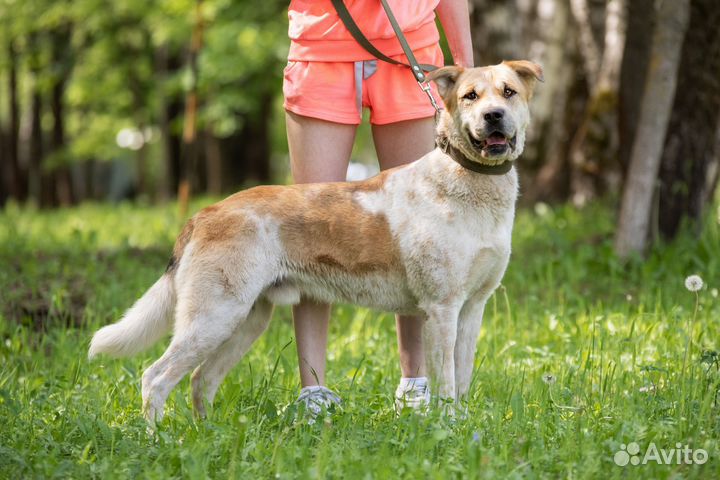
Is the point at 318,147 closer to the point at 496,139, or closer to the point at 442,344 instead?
the point at 496,139

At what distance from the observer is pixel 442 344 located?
4078mm

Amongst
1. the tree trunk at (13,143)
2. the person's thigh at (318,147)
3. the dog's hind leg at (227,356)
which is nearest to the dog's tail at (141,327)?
the dog's hind leg at (227,356)

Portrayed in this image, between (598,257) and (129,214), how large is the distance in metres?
8.76

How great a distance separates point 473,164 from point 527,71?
1.72ft

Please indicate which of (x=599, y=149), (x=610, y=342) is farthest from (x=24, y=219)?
(x=610, y=342)

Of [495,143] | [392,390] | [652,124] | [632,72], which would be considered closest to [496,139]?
[495,143]

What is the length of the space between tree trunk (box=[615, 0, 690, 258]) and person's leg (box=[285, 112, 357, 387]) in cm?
342

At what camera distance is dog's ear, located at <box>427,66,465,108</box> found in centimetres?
415

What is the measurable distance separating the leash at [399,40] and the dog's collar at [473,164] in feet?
0.82

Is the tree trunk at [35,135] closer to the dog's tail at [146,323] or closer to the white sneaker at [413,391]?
the dog's tail at [146,323]

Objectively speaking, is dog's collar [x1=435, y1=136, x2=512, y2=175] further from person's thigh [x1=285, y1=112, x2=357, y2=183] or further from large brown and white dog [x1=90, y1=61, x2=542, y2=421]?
person's thigh [x1=285, y1=112, x2=357, y2=183]

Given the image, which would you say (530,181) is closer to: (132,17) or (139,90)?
(132,17)

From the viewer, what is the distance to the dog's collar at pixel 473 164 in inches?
163

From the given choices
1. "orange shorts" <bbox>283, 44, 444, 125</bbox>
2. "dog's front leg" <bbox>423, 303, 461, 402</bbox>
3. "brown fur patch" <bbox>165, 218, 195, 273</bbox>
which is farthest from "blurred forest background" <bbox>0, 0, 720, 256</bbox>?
"brown fur patch" <bbox>165, 218, 195, 273</bbox>
